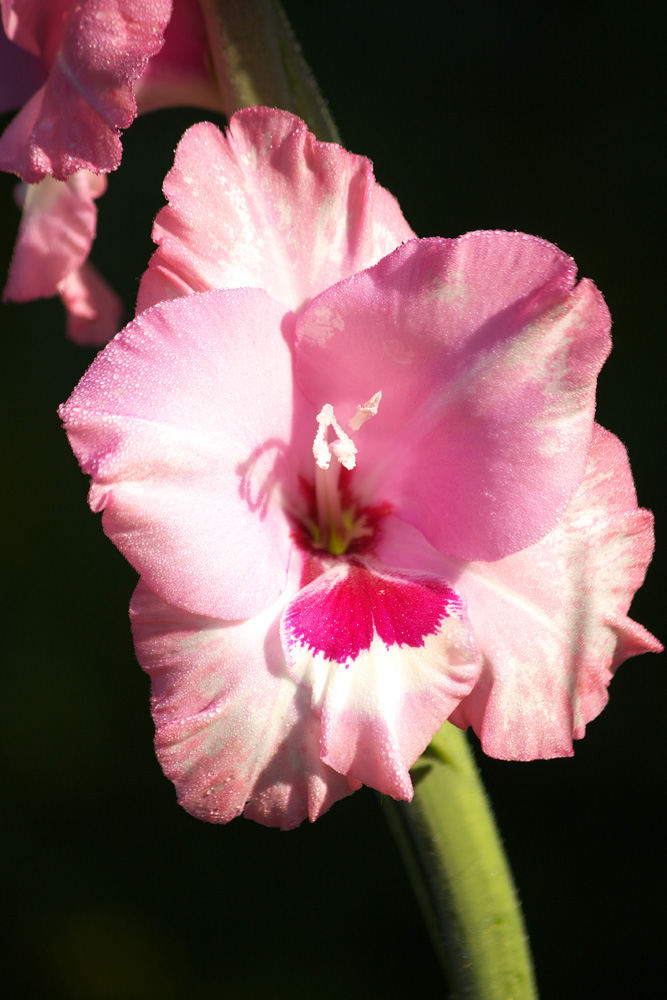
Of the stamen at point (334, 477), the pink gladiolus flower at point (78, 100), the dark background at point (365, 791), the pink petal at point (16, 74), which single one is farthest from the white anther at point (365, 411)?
the dark background at point (365, 791)

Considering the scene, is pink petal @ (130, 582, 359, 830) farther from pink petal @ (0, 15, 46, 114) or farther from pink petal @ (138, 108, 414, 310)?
pink petal @ (0, 15, 46, 114)

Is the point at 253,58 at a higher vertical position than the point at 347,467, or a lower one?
higher

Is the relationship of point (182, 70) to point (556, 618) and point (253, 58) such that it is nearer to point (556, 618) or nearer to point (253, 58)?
point (253, 58)

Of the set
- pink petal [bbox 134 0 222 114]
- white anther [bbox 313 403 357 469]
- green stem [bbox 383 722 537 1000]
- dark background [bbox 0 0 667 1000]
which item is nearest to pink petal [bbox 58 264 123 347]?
pink petal [bbox 134 0 222 114]

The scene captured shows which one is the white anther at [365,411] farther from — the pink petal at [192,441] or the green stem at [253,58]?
the green stem at [253,58]

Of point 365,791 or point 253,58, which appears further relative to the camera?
point 365,791

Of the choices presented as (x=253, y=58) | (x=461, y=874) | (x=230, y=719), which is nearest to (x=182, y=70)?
(x=253, y=58)

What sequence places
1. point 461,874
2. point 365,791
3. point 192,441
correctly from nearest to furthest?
point 192,441 < point 461,874 < point 365,791
